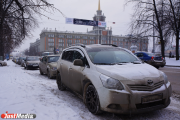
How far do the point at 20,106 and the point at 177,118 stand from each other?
3.65 metres

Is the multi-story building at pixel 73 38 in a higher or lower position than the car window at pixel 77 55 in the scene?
higher

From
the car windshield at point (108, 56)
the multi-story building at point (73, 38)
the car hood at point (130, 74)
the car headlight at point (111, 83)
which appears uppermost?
the multi-story building at point (73, 38)

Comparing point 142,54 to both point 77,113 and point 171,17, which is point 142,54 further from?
point 77,113

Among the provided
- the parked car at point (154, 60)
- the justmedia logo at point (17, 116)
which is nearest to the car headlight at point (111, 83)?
the justmedia logo at point (17, 116)

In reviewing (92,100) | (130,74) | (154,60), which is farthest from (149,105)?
(154,60)

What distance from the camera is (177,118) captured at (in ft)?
10.6

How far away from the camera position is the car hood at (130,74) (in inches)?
119

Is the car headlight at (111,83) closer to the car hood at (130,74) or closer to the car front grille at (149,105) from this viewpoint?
the car hood at (130,74)

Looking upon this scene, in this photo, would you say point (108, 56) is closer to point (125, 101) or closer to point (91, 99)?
point (91, 99)

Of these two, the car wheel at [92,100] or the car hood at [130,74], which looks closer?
the car hood at [130,74]

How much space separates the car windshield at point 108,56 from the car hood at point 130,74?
0.47 metres

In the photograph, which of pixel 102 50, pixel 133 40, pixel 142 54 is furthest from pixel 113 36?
pixel 102 50

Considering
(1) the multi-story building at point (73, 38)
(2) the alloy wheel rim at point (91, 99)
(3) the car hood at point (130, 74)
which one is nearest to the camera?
(3) the car hood at point (130, 74)

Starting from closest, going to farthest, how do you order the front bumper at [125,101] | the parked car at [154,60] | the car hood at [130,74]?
the front bumper at [125,101] → the car hood at [130,74] → the parked car at [154,60]
